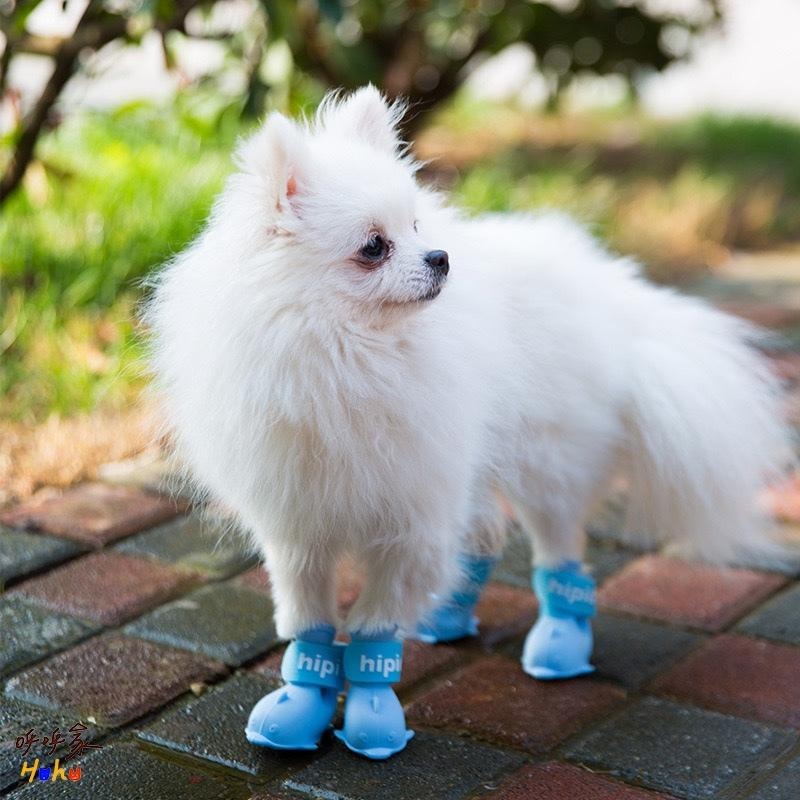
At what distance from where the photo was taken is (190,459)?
2.51 metres

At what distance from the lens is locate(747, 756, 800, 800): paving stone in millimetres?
2252

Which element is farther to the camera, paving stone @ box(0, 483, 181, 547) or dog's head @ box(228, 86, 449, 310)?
paving stone @ box(0, 483, 181, 547)

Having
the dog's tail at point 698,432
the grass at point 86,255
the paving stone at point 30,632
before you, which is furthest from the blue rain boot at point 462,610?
the grass at point 86,255

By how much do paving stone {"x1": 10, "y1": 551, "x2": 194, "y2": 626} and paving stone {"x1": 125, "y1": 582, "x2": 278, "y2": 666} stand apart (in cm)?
5

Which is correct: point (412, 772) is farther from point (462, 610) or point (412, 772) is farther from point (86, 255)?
point (86, 255)

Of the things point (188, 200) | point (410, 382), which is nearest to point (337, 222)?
point (410, 382)

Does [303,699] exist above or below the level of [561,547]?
below

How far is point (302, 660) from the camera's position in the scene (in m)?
2.48

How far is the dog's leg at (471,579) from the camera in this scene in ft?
8.98

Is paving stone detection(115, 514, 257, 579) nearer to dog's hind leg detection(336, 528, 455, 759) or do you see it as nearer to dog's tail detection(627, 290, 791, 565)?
dog's hind leg detection(336, 528, 455, 759)

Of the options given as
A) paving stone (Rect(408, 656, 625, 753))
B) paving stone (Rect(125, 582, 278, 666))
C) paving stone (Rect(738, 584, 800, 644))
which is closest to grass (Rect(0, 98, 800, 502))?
paving stone (Rect(125, 582, 278, 666))

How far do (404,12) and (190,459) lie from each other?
4272 mm

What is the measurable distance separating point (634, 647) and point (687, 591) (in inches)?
13.7

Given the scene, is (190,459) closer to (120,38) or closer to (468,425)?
(468,425)
